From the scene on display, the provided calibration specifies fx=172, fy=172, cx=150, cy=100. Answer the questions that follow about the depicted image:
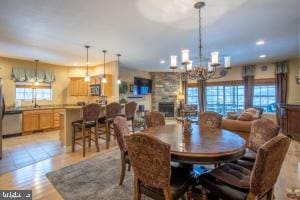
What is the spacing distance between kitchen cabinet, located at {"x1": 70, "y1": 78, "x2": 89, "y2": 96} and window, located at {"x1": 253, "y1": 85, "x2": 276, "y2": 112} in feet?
23.8

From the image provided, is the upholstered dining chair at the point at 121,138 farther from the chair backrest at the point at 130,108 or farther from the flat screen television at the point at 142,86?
the flat screen television at the point at 142,86

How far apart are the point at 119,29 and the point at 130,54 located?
1.98 meters

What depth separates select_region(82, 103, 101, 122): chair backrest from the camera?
3801 mm

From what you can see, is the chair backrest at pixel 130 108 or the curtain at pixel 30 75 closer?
the chair backrest at pixel 130 108

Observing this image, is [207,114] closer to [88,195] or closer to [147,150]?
[147,150]

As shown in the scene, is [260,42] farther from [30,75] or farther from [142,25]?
[30,75]

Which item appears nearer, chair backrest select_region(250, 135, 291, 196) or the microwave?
chair backrest select_region(250, 135, 291, 196)

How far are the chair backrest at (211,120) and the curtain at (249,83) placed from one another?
16.1ft

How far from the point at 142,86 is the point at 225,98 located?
408cm

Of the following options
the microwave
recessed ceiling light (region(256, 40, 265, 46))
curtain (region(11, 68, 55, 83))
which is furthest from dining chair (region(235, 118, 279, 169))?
curtain (region(11, 68, 55, 83))

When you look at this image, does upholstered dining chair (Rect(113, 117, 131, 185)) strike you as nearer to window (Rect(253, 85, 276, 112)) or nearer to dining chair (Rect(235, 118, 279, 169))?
dining chair (Rect(235, 118, 279, 169))

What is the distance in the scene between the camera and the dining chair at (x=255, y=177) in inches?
55.0

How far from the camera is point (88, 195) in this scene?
2.29 metres

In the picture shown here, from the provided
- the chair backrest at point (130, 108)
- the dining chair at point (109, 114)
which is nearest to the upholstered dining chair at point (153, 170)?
the dining chair at point (109, 114)
